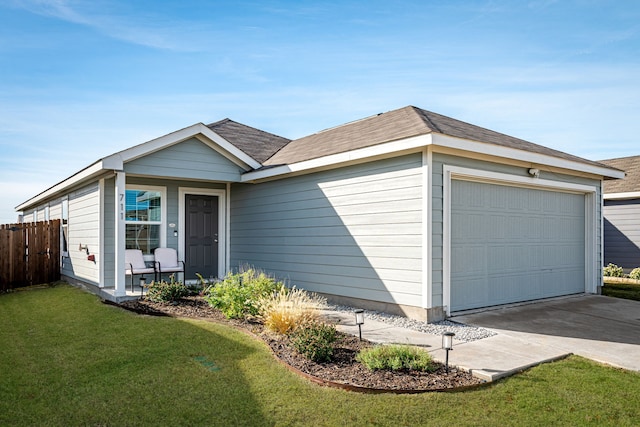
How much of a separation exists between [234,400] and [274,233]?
5.94 m

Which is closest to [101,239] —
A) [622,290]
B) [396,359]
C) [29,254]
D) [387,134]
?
[29,254]

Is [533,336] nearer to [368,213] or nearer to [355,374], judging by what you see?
[355,374]

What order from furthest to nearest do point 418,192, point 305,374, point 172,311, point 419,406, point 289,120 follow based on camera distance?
point 289,120 < point 172,311 < point 418,192 < point 305,374 < point 419,406

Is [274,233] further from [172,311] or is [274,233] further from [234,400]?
[234,400]

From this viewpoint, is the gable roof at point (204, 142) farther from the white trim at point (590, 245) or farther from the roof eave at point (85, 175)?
the white trim at point (590, 245)

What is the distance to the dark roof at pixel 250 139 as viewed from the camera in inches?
443

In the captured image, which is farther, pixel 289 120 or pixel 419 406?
pixel 289 120

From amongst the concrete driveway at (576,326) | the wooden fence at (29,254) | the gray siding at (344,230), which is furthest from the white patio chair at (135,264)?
the concrete driveway at (576,326)

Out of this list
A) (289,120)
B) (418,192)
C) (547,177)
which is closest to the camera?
(418,192)

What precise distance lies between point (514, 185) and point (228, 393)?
20.6 feet

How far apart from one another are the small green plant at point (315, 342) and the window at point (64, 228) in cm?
881

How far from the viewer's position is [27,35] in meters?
9.22

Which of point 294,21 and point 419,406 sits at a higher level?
point 294,21

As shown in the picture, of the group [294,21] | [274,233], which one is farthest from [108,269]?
[294,21]
